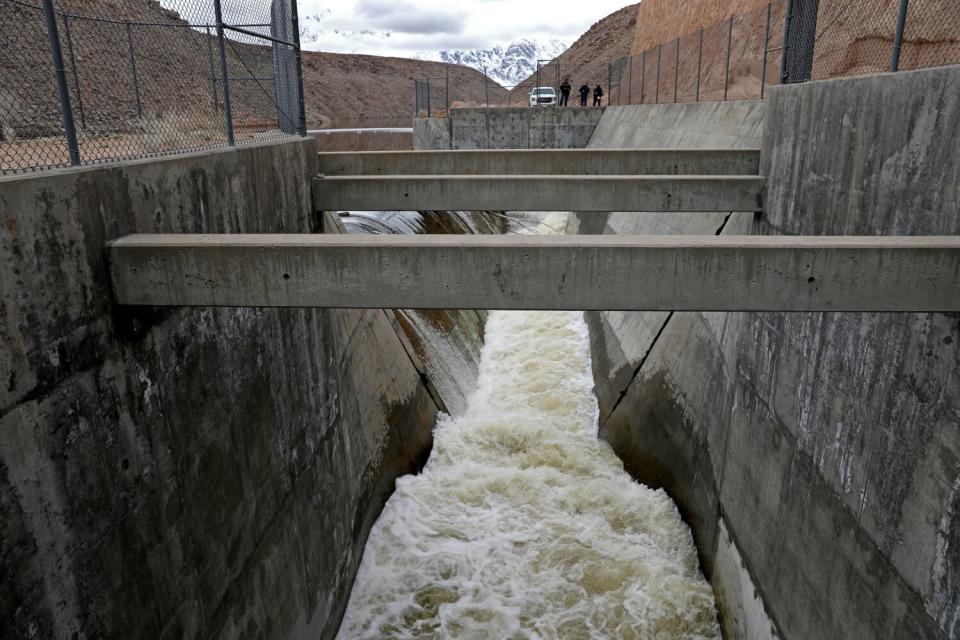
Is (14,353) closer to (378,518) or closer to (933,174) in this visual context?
(933,174)

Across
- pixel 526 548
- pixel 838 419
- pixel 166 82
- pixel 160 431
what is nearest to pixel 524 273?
pixel 160 431

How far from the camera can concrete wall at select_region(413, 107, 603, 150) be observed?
29188mm

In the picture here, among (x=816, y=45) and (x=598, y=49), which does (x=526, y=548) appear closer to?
(x=816, y=45)

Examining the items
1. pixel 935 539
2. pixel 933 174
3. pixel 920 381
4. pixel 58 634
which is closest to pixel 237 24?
pixel 58 634

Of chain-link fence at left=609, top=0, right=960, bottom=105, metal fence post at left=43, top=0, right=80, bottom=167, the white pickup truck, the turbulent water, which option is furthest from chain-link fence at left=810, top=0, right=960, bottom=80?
the white pickup truck

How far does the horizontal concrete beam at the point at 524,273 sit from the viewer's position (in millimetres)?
4453

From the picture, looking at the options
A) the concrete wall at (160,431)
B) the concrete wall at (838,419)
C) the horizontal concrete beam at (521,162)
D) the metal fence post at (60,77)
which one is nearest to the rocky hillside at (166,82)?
the horizontal concrete beam at (521,162)

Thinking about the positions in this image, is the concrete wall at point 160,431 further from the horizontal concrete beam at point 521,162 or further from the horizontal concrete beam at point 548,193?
the horizontal concrete beam at point 521,162

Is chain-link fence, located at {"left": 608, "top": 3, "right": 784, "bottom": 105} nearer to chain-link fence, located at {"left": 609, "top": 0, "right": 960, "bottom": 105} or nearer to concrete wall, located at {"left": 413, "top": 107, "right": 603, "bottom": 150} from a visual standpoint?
chain-link fence, located at {"left": 609, "top": 0, "right": 960, "bottom": 105}

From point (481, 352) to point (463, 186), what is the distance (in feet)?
25.1

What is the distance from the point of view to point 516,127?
2958 centimetres

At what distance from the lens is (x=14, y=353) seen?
3.52m

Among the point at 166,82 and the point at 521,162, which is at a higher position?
the point at 166,82

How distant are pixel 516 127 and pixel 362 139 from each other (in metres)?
11.6
